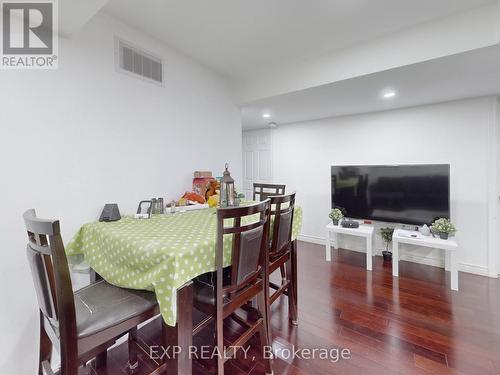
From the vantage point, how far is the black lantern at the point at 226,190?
2.05m

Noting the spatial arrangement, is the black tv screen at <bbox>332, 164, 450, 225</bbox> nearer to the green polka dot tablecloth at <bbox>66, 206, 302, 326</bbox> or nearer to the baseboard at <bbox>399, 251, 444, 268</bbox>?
the baseboard at <bbox>399, 251, 444, 268</bbox>

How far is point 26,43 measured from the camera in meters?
1.50

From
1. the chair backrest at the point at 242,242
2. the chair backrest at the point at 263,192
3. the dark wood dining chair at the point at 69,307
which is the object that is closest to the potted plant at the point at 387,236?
the chair backrest at the point at 263,192

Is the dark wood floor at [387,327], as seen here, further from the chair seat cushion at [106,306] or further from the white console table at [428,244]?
the chair seat cushion at [106,306]

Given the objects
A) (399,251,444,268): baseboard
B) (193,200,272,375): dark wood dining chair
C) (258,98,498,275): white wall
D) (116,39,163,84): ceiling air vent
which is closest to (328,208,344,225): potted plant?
(258,98,498,275): white wall

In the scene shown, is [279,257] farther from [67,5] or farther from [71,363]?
[67,5]

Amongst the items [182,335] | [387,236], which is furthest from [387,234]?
[182,335]

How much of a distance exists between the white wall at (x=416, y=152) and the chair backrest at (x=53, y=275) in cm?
391

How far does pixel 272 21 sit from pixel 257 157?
3288 mm

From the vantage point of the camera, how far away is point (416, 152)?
11.2ft

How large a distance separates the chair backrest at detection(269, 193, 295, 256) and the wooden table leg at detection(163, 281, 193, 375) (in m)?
0.79

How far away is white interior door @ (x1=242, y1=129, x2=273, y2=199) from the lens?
4.95m

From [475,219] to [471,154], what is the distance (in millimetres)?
851

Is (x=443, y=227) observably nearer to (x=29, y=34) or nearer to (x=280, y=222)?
(x=280, y=222)
